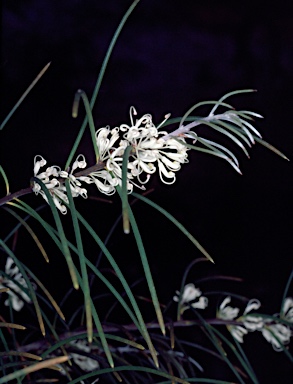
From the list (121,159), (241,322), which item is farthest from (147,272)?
(241,322)

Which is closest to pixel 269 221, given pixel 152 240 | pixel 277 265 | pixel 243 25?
pixel 277 265

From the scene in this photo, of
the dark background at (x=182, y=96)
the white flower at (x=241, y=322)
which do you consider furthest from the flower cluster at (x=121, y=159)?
the dark background at (x=182, y=96)

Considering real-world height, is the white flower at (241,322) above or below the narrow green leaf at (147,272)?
below

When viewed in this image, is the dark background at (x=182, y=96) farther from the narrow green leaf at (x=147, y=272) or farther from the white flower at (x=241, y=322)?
the narrow green leaf at (x=147, y=272)

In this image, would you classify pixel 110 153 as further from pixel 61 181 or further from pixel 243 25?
pixel 243 25

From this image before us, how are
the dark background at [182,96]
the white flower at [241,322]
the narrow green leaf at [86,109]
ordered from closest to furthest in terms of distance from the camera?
the narrow green leaf at [86,109] → the white flower at [241,322] → the dark background at [182,96]

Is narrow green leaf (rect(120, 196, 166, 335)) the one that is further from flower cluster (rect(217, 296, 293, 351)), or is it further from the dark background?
the dark background

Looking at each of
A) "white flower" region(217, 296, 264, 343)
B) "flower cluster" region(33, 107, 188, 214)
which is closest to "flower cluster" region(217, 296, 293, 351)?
"white flower" region(217, 296, 264, 343)

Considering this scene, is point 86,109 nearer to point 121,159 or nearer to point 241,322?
point 121,159
